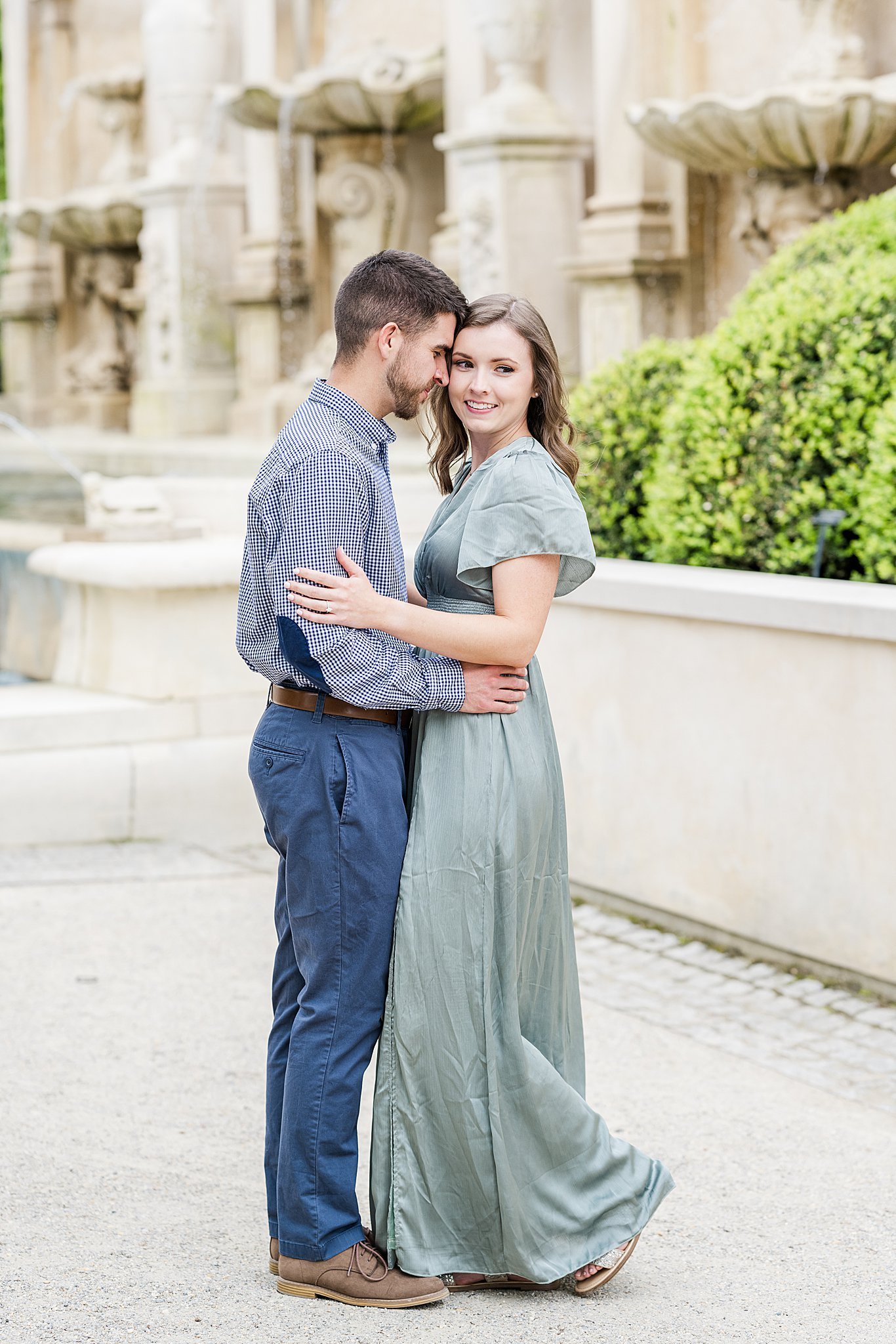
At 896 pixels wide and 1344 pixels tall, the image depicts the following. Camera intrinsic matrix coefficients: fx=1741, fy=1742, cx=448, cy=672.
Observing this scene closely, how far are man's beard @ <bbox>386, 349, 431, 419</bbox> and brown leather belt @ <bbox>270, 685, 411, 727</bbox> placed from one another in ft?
1.65

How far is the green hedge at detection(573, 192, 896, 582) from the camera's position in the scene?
5.59 meters

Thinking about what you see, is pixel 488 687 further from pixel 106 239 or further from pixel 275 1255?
pixel 106 239

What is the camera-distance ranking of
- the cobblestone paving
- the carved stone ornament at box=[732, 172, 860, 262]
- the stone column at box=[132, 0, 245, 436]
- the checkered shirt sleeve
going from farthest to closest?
the stone column at box=[132, 0, 245, 436]
the carved stone ornament at box=[732, 172, 860, 262]
the cobblestone paving
the checkered shirt sleeve

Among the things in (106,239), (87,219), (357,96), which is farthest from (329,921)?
(106,239)

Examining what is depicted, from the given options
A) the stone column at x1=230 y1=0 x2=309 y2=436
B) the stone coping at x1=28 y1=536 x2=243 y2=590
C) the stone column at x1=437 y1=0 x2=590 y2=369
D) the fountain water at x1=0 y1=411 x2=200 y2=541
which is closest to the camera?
the stone coping at x1=28 y1=536 x2=243 y2=590

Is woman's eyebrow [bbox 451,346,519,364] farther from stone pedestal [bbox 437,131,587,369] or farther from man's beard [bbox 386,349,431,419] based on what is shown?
stone pedestal [bbox 437,131,587,369]

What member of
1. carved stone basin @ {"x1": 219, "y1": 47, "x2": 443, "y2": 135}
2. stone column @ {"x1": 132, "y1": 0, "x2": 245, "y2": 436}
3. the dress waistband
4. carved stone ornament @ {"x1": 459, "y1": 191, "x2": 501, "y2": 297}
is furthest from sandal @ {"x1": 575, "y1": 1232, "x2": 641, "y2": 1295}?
stone column @ {"x1": 132, "y1": 0, "x2": 245, "y2": 436}

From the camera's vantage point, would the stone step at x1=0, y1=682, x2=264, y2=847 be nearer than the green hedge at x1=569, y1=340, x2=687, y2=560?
Yes

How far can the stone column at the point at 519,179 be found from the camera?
13383 mm

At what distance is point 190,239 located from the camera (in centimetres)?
1852

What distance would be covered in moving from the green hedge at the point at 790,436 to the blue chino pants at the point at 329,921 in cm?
273

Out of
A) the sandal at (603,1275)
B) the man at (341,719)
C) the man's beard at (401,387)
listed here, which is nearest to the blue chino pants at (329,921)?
the man at (341,719)

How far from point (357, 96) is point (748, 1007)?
38.3 ft

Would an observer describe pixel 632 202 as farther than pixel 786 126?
Yes
